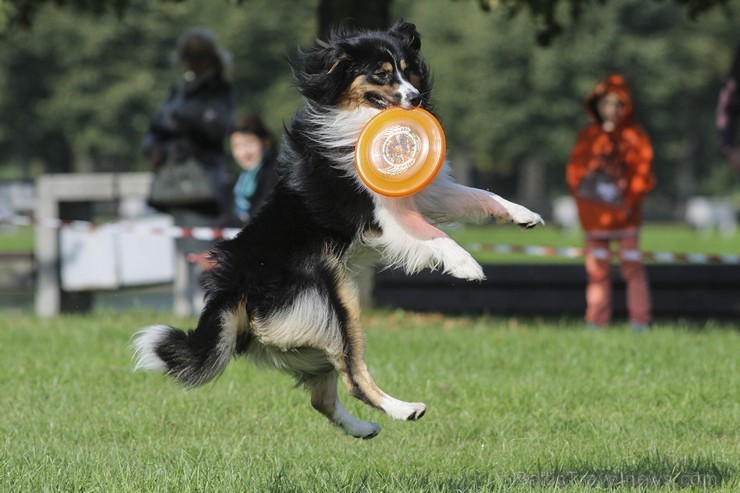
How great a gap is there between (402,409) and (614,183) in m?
5.88

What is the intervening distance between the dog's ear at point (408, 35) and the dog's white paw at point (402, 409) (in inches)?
56.7

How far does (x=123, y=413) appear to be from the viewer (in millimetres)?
5906

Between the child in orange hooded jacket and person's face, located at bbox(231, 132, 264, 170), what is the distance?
2.67 meters

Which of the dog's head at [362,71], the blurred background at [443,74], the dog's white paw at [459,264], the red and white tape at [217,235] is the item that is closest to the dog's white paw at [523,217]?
the dog's white paw at [459,264]

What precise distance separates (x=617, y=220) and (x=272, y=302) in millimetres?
5997

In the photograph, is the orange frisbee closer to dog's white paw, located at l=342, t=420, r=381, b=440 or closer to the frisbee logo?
the frisbee logo

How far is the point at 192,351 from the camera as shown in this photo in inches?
167

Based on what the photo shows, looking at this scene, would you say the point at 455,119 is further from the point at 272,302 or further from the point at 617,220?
the point at 272,302

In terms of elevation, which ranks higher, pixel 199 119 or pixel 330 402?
pixel 199 119

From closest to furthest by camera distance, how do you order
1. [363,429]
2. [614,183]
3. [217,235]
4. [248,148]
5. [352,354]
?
[352,354], [363,429], [248,148], [614,183], [217,235]

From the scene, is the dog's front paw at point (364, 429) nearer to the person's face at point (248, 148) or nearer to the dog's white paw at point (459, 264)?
the dog's white paw at point (459, 264)

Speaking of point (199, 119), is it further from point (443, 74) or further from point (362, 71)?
point (443, 74)

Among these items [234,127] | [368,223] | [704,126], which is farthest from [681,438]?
[704,126]

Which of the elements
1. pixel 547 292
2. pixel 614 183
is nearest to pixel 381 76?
pixel 614 183
